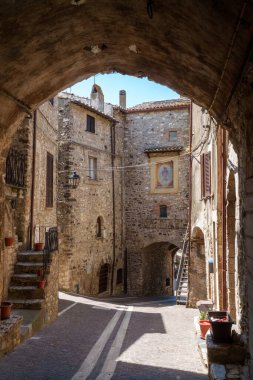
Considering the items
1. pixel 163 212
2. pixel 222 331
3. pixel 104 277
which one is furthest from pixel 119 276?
pixel 222 331

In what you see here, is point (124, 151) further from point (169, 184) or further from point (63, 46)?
point (63, 46)

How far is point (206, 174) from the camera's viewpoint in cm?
1261

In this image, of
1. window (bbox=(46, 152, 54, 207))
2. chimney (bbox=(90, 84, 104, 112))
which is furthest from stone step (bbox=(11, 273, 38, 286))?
chimney (bbox=(90, 84, 104, 112))

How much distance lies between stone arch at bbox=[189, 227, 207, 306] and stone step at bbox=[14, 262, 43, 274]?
783 cm

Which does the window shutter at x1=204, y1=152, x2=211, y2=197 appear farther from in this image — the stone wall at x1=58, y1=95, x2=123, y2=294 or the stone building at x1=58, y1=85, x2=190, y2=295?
the stone building at x1=58, y1=85, x2=190, y2=295

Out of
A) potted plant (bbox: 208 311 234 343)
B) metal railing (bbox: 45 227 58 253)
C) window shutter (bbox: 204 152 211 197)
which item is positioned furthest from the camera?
window shutter (bbox: 204 152 211 197)

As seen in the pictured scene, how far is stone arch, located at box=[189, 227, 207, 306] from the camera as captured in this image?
16578 millimetres

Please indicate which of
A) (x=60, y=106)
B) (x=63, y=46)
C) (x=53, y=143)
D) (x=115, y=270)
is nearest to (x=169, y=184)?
(x=115, y=270)

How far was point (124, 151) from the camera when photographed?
23750 millimetres

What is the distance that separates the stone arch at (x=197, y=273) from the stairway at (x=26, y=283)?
777 centimetres

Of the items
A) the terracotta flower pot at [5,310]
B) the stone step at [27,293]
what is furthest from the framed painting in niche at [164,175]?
the terracotta flower pot at [5,310]

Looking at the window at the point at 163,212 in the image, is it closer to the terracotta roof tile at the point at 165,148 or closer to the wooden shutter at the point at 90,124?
the terracotta roof tile at the point at 165,148

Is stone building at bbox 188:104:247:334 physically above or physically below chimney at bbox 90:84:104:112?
below

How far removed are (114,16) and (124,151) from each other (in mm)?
18794
